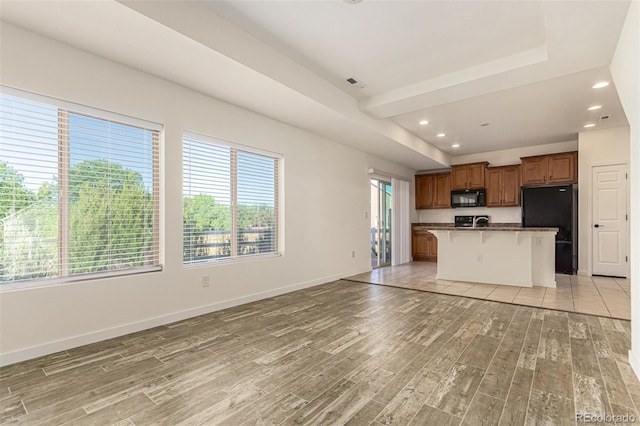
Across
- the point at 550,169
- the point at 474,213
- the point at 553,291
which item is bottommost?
the point at 553,291

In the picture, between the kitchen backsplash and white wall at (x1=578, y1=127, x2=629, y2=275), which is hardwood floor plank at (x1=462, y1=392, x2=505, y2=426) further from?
the kitchen backsplash

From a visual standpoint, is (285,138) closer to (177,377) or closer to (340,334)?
(340,334)

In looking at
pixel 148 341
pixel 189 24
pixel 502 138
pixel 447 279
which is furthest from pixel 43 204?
pixel 502 138

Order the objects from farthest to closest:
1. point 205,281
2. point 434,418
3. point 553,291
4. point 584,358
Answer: point 553,291 → point 205,281 → point 584,358 → point 434,418

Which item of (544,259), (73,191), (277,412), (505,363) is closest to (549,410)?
(505,363)

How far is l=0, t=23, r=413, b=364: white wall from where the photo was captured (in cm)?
241

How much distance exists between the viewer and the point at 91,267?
2.78m

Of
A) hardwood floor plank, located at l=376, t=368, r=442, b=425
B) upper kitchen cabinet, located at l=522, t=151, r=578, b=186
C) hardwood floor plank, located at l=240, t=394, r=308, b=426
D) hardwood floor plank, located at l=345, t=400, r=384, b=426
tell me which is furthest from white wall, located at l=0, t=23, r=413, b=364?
upper kitchen cabinet, located at l=522, t=151, r=578, b=186

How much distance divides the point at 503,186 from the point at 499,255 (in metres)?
2.93

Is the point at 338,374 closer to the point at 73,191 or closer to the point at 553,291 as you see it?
the point at 73,191

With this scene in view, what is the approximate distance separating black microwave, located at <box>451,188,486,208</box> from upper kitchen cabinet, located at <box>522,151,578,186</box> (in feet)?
3.20

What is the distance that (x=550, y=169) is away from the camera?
6.56 m

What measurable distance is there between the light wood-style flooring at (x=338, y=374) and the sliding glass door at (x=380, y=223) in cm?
395

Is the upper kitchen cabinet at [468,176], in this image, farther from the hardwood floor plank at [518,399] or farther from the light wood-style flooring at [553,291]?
the hardwood floor plank at [518,399]
